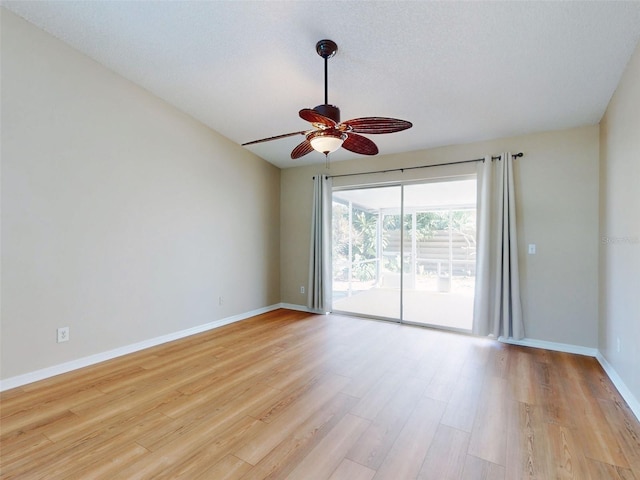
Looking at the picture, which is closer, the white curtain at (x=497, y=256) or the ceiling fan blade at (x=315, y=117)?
the ceiling fan blade at (x=315, y=117)

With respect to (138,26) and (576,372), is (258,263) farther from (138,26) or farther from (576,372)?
(576,372)

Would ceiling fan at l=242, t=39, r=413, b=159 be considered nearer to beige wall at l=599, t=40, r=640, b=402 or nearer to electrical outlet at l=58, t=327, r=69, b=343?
beige wall at l=599, t=40, r=640, b=402

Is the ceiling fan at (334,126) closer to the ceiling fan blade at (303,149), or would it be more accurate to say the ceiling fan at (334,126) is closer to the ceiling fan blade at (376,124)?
the ceiling fan blade at (376,124)

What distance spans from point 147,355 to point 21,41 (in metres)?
3.11

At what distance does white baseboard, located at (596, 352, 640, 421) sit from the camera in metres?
2.19

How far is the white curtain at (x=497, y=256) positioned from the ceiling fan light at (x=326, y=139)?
240cm

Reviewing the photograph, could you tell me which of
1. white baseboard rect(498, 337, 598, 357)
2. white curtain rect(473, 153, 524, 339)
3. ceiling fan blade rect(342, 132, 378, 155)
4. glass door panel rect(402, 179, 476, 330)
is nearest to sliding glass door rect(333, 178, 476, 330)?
glass door panel rect(402, 179, 476, 330)

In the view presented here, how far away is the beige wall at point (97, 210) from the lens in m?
2.62

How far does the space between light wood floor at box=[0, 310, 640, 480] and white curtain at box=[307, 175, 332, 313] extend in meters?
1.68

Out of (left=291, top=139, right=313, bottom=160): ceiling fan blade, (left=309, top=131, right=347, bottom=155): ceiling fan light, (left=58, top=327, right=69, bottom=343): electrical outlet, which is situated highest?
(left=291, top=139, right=313, bottom=160): ceiling fan blade

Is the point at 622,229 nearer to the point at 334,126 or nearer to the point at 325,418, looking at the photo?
the point at 334,126

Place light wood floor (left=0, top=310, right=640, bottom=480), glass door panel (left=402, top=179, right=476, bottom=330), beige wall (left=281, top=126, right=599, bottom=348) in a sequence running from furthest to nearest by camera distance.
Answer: glass door panel (left=402, top=179, right=476, bottom=330) → beige wall (left=281, top=126, right=599, bottom=348) → light wood floor (left=0, top=310, right=640, bottom=480)

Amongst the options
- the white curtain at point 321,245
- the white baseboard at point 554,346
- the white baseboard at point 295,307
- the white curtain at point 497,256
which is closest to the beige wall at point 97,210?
the white baseboard at point 295,307

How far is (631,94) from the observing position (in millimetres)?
2332
